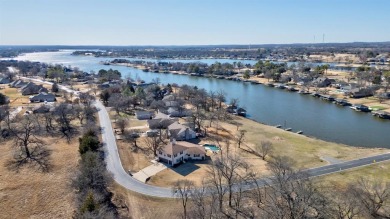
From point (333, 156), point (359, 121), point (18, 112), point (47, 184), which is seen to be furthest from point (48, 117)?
point (359, 121)

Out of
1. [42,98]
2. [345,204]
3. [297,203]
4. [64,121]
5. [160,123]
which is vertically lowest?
[345,204]

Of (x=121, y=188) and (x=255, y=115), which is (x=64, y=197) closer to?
(x=121, y=188)

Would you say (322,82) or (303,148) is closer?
(303,148)

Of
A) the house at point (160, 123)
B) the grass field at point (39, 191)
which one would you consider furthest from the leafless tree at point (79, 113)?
the grass field at point (39, 191)

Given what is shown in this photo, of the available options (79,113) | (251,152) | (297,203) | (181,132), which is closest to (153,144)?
(181,132)

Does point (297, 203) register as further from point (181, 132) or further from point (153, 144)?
point (181, 132)

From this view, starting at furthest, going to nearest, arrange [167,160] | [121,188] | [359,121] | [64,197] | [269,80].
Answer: [269,80] < [359,121] < [167,160] < [121,188] < [64,197]
